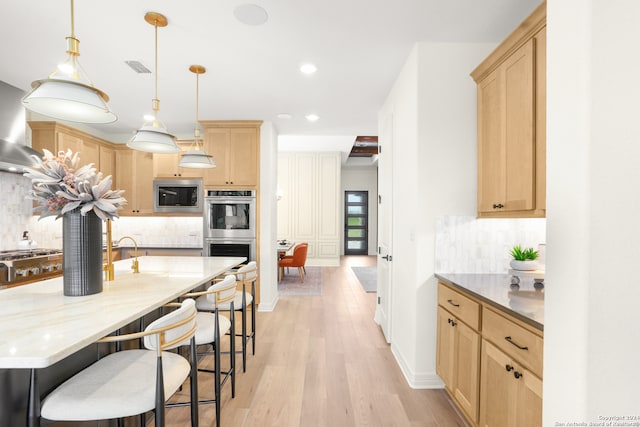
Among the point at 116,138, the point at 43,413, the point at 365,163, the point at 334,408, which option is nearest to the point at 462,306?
the point at 334,408

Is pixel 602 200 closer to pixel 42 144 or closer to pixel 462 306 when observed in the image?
pixel 462 306

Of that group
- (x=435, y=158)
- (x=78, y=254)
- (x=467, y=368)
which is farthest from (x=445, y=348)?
(x=78, y=254)

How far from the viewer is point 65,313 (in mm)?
1414

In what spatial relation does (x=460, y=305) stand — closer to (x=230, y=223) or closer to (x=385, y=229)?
(x=385, y=229)

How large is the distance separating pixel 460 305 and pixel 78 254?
225 cm

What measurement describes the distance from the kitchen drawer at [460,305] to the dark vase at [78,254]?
7.06ft

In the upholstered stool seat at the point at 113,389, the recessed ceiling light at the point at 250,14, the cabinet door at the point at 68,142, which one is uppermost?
the recessed ceiling light at the point at 250,14

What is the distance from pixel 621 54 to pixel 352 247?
1074 cm

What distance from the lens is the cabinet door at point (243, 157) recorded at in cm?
464

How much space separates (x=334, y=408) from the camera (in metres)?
2.29

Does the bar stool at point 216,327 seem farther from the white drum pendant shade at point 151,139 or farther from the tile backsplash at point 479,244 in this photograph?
the tile backsplash at point 479,244

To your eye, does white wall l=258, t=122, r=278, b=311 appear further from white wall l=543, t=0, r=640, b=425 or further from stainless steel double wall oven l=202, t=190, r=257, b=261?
white wall l=543, t=0, r=640, b=425

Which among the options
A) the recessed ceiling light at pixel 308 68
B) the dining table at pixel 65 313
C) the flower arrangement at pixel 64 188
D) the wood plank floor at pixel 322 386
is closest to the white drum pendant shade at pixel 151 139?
the flower arrangement at pixel 64 188

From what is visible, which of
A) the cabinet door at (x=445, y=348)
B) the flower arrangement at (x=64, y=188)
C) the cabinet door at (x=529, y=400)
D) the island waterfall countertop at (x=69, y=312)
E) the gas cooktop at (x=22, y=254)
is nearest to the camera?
the island waterfall countertop at (x=69, y=312)
